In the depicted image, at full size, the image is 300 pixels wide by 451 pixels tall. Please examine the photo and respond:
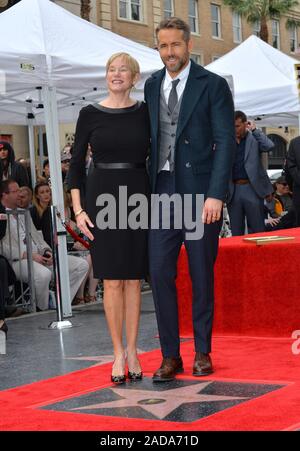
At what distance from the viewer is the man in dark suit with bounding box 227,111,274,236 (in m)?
10.6

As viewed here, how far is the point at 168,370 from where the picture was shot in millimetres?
5578

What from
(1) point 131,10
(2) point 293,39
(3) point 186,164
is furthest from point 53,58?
(2) point 293,39

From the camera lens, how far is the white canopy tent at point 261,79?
14859 millimetres

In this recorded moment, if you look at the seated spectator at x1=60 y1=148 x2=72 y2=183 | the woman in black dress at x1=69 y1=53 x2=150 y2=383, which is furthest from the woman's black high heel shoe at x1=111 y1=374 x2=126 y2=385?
the seated spectator at x1=60 y1=148 x2=72 y2=183

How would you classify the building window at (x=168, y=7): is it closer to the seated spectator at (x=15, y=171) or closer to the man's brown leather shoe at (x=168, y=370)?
the seated spectator at (x=15, y=171)

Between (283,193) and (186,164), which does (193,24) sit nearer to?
(283,193)

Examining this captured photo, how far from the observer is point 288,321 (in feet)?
22.7

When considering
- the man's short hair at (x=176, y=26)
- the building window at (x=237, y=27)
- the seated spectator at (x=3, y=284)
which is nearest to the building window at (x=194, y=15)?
the building window at (x=237, y=27)

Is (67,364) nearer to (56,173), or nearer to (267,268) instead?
(267,268)

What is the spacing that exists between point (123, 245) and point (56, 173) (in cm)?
418

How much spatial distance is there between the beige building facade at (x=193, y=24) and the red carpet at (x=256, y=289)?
80.2ft

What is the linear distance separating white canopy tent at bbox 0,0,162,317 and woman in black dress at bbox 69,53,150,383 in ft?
12.0
